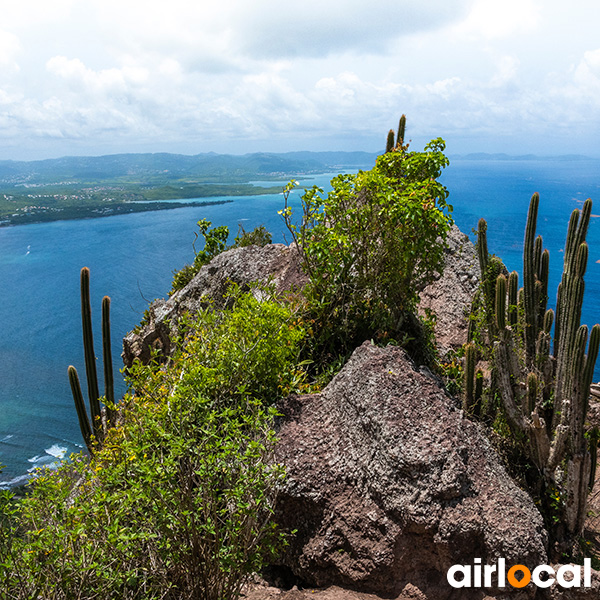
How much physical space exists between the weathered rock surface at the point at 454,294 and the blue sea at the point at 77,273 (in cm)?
544

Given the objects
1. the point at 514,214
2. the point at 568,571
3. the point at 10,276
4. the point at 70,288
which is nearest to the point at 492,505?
the point at 568,571

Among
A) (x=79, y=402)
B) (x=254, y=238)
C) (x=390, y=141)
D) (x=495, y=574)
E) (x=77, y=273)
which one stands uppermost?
(x=390, y=141)

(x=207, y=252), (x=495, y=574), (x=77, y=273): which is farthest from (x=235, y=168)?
(x=495, y=574)

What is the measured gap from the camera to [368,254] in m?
6.55

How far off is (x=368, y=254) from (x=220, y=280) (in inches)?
157

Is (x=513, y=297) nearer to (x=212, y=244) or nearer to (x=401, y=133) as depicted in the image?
(x=401, y=133)

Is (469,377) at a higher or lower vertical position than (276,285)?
lower

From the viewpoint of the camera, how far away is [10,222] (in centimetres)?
8362

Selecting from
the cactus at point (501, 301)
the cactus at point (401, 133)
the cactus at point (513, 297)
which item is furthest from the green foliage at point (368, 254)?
the cactus at point (401, 133)

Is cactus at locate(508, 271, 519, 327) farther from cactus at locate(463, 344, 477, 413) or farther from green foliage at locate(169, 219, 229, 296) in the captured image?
green foliage at locate(169, 219, 229, 296)

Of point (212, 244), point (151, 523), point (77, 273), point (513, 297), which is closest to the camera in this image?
point (151, 523)

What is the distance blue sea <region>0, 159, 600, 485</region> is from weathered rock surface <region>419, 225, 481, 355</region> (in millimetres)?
5436

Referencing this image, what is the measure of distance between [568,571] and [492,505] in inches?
38.0

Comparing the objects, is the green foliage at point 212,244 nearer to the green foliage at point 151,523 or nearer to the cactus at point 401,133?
the cactus at point 401,133
